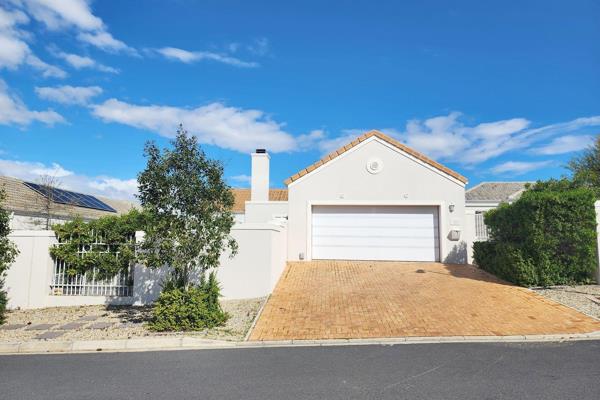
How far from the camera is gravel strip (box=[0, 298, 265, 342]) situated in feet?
25.0

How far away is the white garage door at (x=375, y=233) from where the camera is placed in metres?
15.2

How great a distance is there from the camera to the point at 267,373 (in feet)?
17.9

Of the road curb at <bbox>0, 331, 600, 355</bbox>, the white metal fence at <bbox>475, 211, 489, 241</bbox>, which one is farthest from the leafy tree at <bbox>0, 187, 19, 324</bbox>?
the white metal fence at <bbox>475, 211, 489, 241</bbox>

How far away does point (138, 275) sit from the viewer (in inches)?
420

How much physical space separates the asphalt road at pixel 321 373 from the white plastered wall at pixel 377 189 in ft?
27.4

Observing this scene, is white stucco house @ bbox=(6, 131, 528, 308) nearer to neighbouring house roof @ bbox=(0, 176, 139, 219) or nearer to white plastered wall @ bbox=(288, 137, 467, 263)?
white plastered wall @ bbox=(288, 137, 467, 263)

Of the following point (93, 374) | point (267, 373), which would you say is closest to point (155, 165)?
point (93, 374)

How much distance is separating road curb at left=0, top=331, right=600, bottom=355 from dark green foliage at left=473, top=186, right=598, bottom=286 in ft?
13.0

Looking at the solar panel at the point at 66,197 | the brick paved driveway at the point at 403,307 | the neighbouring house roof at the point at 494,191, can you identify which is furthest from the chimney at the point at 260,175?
the neighbouring house roof at the point at 494,191

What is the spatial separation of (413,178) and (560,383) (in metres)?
10.9

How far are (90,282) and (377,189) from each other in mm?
10348

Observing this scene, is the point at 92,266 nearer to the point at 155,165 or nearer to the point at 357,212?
the point at 155,165

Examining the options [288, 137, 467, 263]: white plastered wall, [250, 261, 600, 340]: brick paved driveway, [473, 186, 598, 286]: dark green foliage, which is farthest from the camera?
[288, 137, 467, 263]: white plastered wall

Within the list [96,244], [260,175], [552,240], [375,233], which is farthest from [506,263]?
[96,244]
